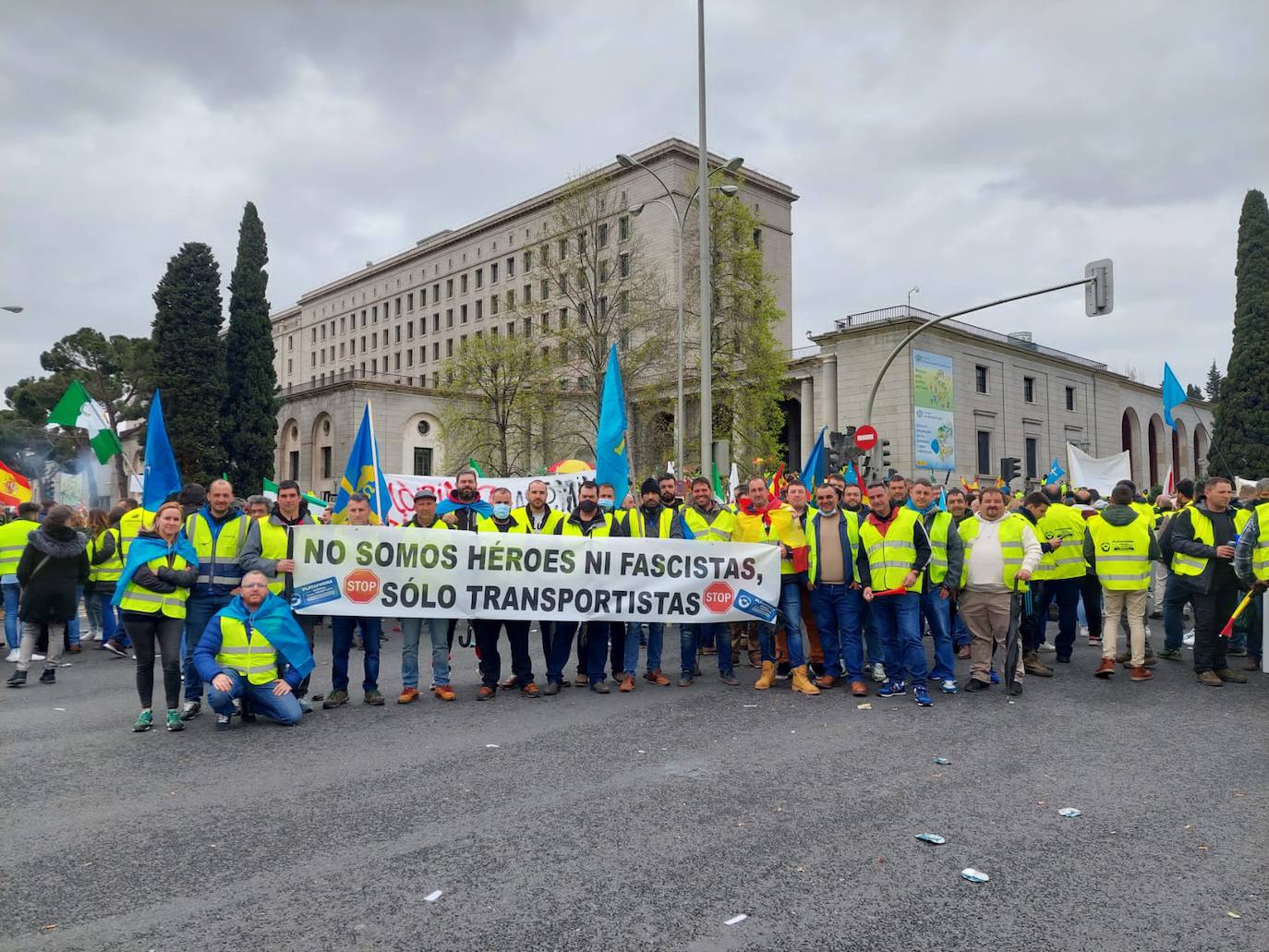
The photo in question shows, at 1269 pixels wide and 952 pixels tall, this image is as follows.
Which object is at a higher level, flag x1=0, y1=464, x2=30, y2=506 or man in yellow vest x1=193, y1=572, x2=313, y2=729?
flag x1=0, y1=464, x2=30, y2=506

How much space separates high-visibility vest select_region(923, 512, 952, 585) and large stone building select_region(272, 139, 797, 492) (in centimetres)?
2311

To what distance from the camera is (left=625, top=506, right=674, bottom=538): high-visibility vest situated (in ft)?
29.9

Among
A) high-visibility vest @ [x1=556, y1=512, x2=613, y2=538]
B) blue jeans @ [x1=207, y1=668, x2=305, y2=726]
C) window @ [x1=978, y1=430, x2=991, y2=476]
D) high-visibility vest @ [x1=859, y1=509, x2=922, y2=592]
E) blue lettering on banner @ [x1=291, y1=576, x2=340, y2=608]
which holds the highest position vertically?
window @ [x1=978, y1=430, x2=991, y2=476]

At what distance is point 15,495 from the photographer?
1507cm

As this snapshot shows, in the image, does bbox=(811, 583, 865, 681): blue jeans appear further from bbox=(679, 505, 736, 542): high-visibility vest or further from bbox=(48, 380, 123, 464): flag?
bbox=(48, 380, 123, 464): flag

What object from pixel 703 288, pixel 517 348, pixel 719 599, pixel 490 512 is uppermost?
pixel 517 348

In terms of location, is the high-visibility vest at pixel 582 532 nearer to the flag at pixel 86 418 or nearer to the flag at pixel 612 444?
the flag at pixel 612 444

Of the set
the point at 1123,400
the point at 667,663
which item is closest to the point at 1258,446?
the point at 1123,400

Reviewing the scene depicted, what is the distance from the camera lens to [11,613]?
36.4 ft

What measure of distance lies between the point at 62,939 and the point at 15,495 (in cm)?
1409

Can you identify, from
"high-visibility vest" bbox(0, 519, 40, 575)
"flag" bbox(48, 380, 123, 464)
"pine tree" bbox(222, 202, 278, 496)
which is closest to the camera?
"high-visibility vest" bbox(0, 519, 40, 575)

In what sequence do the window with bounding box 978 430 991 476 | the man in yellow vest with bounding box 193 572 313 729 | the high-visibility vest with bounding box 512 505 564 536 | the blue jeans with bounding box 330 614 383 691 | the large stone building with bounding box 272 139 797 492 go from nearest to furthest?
the man in yellow vest with bounding box 193 572 313 729, the blue jeans with bounding box 330 614 383 691, the high-visibility vest with bounding box 512 505 564 536, the window with bounding box 978 430 991 476, the large stone building with bounding box 272 139 797 492

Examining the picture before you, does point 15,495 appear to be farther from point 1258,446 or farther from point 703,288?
point 1258,446

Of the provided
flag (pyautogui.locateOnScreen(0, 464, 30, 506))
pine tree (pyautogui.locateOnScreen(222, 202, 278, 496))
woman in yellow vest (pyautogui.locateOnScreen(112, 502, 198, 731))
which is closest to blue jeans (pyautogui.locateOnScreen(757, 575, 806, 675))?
woman in yellow vest (pyautogui.locateOnScreen(112, 502, 198, 731))
